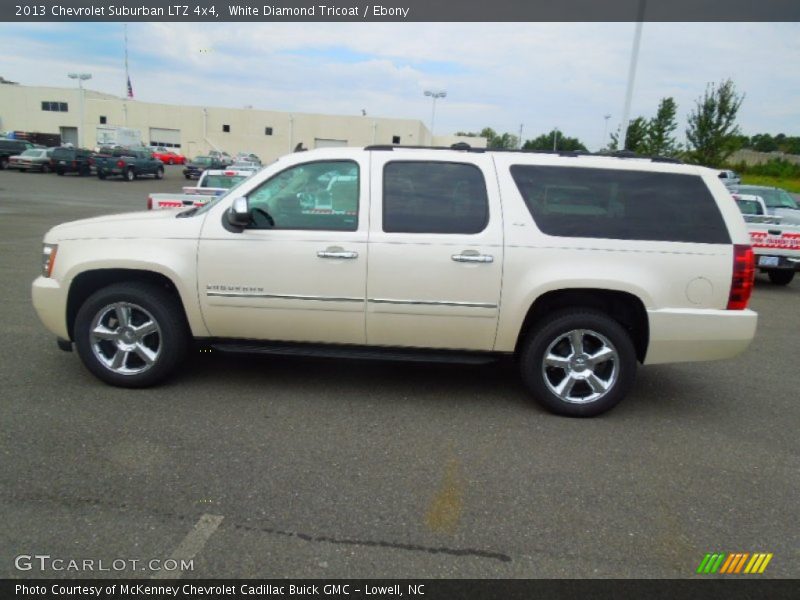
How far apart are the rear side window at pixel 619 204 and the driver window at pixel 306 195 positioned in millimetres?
1280

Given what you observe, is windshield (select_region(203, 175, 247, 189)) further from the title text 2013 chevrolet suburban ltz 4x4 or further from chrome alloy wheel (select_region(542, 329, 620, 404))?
chrome alloy wheel (select_region(542, 329, 620, 404))

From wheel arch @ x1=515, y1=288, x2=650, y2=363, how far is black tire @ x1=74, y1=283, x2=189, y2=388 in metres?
2.67

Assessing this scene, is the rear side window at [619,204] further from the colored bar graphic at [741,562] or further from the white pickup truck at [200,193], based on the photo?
the white pickup truck at [200,193]

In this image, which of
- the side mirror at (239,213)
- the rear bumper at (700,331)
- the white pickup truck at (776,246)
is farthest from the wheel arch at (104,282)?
the white pickup truck at (776,246)

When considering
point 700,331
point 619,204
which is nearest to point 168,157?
point 619,204

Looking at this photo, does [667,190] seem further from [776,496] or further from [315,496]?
[315,496]

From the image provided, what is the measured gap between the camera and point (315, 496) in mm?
3244

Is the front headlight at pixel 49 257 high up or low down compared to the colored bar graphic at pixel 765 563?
up

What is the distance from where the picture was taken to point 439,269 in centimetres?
429

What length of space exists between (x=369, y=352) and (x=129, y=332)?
6.16 feet

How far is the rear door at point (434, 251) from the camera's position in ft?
14.1

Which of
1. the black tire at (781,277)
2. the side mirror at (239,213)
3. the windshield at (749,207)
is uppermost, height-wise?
the side mirror at (239,213)

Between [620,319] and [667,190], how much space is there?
3.36ft
